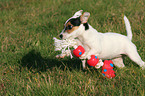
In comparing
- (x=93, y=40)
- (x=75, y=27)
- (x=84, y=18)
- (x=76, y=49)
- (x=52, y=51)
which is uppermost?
(x=84, y=18)

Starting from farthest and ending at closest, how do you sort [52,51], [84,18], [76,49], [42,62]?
1. [52,51]
2. [42,62]
3. [76,49]
4. [84,18]

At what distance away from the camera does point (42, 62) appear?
12.0ft

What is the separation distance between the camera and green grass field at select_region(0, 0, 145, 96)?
2.55m

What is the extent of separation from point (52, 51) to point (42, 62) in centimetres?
37

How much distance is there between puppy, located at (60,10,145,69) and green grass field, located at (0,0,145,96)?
1.08 ft

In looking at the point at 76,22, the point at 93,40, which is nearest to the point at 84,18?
the point at 76,22

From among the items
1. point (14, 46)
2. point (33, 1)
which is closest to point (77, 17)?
point (14, 46)

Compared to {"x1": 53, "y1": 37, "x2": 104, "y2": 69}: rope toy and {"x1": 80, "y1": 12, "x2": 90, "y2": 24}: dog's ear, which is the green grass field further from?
{"x1": 80, "y1": 12, "x2": 90, "y2": 24}: dog's ear

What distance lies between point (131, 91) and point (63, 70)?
4.36 ft

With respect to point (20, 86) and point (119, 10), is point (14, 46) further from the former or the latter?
point (119, 10)

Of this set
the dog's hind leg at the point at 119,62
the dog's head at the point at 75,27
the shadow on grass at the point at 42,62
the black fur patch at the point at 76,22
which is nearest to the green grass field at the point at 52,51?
the shadow on grass at the point at 42,62

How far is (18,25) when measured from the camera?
5652mm

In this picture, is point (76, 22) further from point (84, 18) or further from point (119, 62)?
point (119, 62)

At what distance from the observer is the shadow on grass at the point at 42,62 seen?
3.46m
